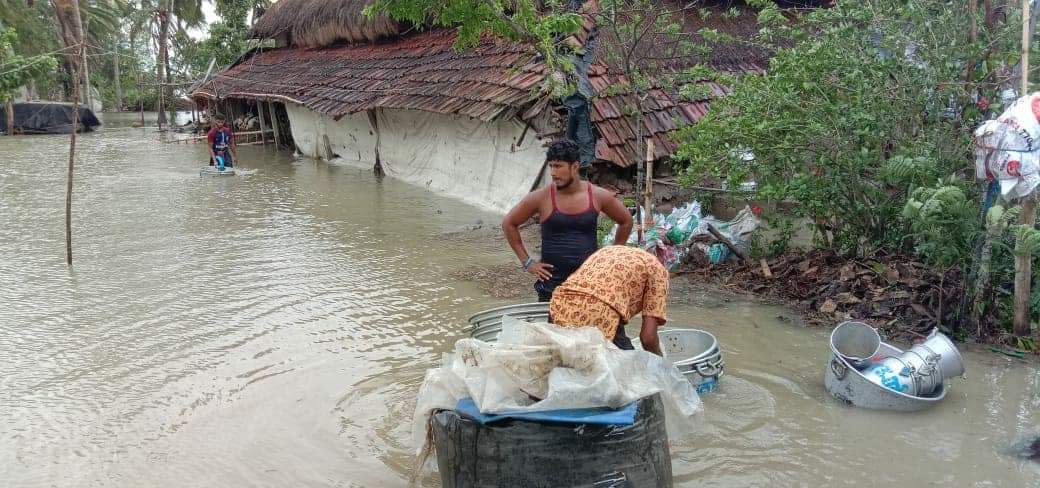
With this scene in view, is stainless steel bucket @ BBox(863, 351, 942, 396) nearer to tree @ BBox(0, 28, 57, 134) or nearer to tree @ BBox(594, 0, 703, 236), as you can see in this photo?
tree @ BBox(594, 0, 703, 236)

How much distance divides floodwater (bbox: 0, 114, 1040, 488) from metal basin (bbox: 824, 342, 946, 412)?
0.07 m

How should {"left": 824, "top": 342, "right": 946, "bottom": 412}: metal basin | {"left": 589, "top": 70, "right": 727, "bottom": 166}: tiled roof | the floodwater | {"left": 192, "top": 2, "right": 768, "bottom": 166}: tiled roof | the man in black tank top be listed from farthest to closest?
{"left": 192, "top": 2, "right": 768, "bottom": 166}: tiled roof
{"left": 589, "top": 70, "right": 727, "bottom": 166}: tiled roof
{"left": 824, "top": 342, "right": 946, "bottom": 412}: metal basin
the man in black tank top
the floodwater

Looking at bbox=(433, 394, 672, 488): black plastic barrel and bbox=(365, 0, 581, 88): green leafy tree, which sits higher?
bbox=(365, 0, 581, 88): green leafy tree

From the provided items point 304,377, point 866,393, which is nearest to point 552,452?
point 866,393

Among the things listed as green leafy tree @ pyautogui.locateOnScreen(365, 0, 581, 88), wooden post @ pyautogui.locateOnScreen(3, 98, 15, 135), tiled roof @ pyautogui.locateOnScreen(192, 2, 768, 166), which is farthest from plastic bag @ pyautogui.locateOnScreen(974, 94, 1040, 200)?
wooden post @ pyautogui.locateOnScreen(3, 98, 15, 135)

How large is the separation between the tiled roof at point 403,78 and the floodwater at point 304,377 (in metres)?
2.11

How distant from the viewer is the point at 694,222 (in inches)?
321

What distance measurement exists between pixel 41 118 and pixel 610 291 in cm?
3508

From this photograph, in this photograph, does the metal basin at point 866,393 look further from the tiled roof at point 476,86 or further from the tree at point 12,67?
the tree at point 12,67

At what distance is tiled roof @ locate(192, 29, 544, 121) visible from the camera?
11000 millimetres

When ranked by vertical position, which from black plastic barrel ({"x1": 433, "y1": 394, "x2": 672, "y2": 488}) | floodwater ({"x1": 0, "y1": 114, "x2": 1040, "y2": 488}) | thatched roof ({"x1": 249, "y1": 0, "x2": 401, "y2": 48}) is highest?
thatched roof ({"x1": 249, "y1": 0, "x2": 401, "y2": 48})

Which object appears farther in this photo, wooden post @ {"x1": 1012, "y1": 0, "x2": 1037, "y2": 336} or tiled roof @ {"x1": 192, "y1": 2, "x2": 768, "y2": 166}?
tiled roof @ {"x1": 192, "y1": 2, "x2": 768, "y2": 166}

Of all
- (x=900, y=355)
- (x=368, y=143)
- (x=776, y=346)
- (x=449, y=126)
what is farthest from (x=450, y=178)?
(x=900, y=355)

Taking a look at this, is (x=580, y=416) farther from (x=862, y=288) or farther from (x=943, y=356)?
(x=862, y=288)
